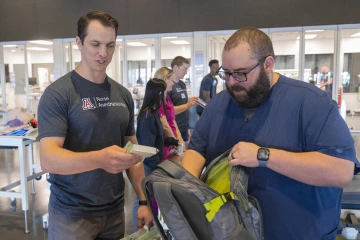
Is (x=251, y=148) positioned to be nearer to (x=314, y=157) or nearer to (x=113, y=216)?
(x=314, y=157)

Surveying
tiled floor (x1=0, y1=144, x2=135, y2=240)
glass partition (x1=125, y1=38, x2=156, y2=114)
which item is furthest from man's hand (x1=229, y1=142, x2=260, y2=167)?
glass partition (x1=125, y1=38, x2=156, y2=114)

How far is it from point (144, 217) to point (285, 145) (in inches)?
32.2

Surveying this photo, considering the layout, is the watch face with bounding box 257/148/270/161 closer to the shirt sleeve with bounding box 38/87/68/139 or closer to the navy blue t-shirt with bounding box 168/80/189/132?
the shirt sleeve with bounding box 38/87/68/139

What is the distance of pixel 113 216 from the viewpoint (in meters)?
1.64

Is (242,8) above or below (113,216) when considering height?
above

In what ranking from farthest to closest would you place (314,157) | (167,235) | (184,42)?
1. (184,42)
2. (167,235)
3. (314,157)

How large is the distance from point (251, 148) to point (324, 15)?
8.12 meters

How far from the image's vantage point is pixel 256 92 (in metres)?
1.28

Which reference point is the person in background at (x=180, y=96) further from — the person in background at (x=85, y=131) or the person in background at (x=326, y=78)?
the person in background at (x=326, y=78)

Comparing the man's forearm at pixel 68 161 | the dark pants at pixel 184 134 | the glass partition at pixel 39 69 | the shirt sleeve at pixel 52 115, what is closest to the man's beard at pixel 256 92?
the man's forearm at pixel 68 161

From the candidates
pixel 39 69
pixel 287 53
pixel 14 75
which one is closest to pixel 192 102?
pixel 287 53

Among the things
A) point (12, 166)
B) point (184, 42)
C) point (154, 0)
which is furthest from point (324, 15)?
point (12, 166)

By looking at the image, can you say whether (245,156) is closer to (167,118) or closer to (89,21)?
(89,21)

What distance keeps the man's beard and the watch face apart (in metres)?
0.23
